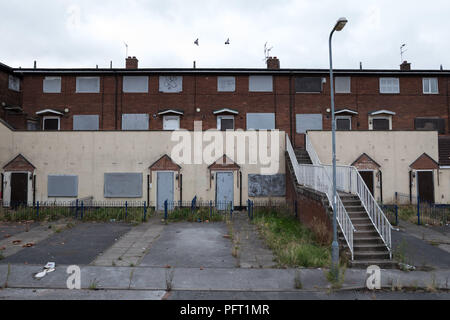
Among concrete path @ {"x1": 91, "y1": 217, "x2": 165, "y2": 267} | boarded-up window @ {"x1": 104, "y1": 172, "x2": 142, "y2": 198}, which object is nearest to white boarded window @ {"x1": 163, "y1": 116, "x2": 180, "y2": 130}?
boarded-up window @ {"x1": 104, "y1": 172, "x2": 142, "y2": 198}

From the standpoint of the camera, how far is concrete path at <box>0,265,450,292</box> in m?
7.39

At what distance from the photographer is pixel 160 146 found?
19.0 m

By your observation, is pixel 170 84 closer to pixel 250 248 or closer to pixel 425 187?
pixel 250 248

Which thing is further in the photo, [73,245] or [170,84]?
[170,84]

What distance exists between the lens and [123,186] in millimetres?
18766

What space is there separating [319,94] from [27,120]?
25101 millimetres

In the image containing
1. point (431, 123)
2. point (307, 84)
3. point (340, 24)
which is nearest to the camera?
point (340, 24)

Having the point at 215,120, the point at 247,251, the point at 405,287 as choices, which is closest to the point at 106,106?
the point at 215,120

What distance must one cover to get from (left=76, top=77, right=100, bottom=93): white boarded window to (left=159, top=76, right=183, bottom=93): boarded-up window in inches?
220

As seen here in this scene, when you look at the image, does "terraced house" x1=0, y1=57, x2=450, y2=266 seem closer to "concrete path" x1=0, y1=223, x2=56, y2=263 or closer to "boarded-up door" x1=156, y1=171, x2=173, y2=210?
"boarded-up door" x1=156, y1=171, x2=173, y2=210

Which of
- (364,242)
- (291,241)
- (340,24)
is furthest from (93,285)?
(340,24)

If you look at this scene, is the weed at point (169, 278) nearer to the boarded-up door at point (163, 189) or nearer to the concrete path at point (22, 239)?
the concrete path at point (22, 239)

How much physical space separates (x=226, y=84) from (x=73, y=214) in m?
15.4
